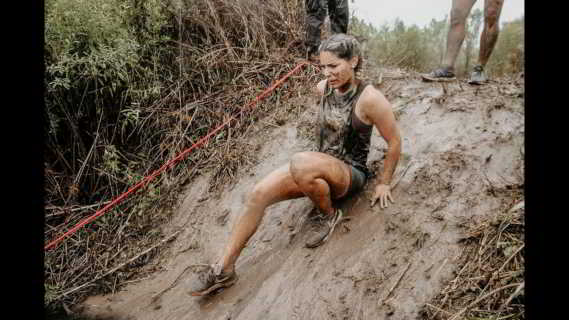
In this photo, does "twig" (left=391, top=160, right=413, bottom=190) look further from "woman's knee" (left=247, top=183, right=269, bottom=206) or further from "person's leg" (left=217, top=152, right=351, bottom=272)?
"woman's knee" (left=247, top=183, right=269, bottom=206)

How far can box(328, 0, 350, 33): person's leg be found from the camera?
4258 mm

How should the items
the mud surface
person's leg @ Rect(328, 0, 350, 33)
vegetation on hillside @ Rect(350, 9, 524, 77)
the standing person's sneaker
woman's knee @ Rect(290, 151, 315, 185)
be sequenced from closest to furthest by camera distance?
the mud surface → woman's knee @ Rect(290, 151, 315, 185) → the standing person's sneaker → person's leg @ Rect(328, 0, 350, 33) → vegetation on hillside @ Rect(350, 9, 524, 77)

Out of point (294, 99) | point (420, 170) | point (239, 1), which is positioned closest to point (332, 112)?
point (420, 170)

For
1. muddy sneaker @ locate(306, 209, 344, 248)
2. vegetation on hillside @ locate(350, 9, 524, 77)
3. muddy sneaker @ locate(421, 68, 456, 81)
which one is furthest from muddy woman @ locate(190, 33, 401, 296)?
vegetation on hillside @ locate(350, 9, 524, 77)

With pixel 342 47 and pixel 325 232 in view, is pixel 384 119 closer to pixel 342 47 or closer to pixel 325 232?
pixel 342 47

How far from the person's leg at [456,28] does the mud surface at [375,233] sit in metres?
0.30

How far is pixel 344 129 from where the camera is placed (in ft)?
8.35

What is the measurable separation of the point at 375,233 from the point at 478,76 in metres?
2.05

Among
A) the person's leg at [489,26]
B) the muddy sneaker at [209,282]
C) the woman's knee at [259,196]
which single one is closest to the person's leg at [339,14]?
the person's leg at [489,26]

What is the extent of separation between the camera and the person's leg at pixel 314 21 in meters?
4.33

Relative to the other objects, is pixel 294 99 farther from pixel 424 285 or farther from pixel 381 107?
pixel 424 285

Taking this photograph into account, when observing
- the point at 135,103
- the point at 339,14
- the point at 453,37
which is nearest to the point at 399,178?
the point at 453,37

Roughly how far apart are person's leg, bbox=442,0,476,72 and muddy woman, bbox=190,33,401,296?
173cm

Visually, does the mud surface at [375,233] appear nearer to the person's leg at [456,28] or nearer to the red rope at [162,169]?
the person's leg at [456,28]
